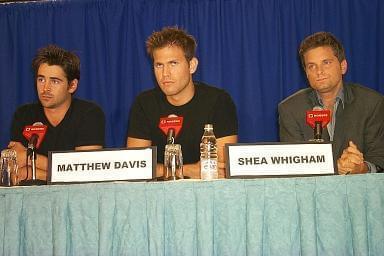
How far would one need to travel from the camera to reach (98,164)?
7.09 feet

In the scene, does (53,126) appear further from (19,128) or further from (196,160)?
(196,160)

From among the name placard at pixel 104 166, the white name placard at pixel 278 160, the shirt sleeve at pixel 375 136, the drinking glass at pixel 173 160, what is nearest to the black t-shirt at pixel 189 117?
the drinking glass at pixel 173 160

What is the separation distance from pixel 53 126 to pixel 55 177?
47.3 inches

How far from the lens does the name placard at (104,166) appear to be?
213 centimetres

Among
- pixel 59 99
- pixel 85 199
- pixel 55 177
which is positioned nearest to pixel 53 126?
pixel 59 99

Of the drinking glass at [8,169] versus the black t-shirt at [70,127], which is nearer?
the drinking glass at [8,169]

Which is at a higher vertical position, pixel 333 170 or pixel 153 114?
pixel 153 114

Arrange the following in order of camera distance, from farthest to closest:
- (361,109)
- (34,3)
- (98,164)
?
(34,3) → (361,109) → (98,164)

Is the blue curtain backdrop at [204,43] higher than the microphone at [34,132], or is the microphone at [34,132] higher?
the blue curtain backdrop at [204,43]

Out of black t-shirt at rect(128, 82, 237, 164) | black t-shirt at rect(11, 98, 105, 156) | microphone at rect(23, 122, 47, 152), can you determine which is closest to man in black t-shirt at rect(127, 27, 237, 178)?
black t-shirt at rect(128, 82, 237, 164)

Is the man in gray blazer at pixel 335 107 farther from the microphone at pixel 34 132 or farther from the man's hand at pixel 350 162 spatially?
the microphone at pixel 34 132

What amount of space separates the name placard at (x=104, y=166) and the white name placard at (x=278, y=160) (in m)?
0.35

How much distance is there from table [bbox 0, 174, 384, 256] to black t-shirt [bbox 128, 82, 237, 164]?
1.10 metres

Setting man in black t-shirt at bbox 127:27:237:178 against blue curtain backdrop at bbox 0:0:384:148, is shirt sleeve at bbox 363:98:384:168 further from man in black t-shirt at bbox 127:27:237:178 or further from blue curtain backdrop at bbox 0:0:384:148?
blue curtain backdrop at bbox 0:0:384:148
